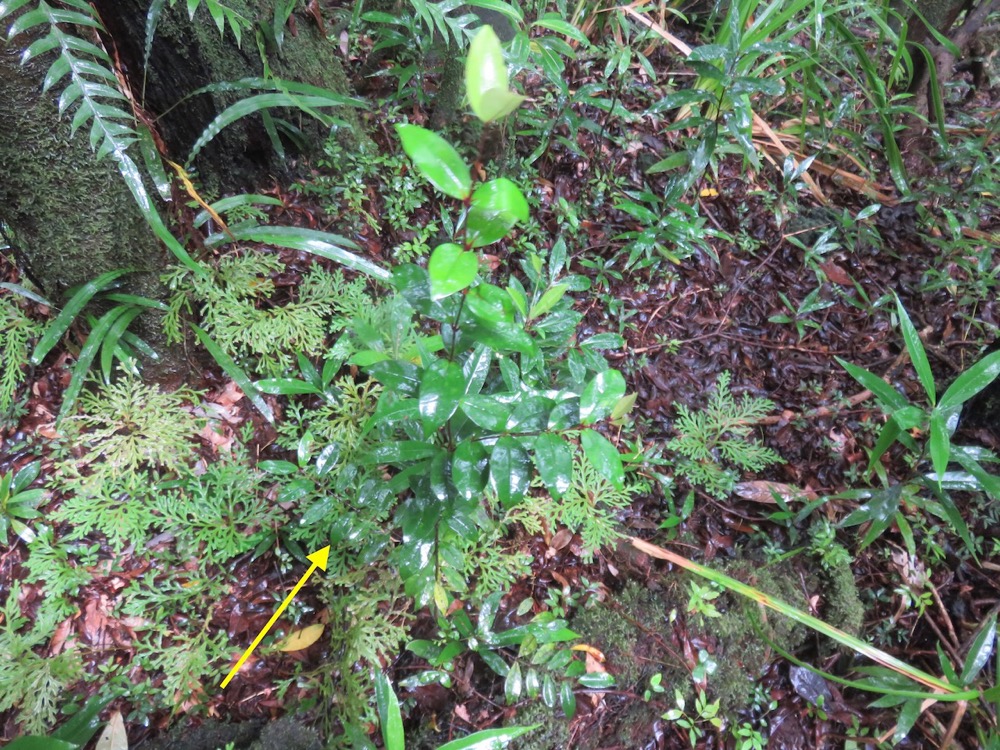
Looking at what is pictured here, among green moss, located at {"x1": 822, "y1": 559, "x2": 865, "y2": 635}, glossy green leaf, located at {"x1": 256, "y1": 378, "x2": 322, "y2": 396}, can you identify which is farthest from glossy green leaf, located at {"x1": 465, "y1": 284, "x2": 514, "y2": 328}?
green moss, located at {"x1": 822, "y1": 559, "x2": 865, "y2": 635}

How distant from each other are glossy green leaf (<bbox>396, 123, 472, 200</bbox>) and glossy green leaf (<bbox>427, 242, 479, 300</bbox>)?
0.27ft

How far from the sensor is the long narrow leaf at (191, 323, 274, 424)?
67.8 inches

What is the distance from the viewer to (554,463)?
1.05 meters

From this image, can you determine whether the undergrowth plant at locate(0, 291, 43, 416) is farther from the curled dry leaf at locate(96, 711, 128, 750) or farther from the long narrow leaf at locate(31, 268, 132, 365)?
the curled dry leaf at locate(96, 711, 128, 750)

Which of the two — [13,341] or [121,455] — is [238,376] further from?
[13,341]

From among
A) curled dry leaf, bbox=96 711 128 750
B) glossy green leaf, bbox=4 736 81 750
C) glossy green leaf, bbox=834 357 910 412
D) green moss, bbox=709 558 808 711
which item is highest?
glossy green leaf, bbox=4 736 81 750

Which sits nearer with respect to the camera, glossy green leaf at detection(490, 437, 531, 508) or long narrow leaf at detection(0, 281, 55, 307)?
glossy green leaf at detection(490, 437, 531, 508)

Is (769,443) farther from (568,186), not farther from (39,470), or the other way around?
(39,470)

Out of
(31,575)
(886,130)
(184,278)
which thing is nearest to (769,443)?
(886,130)

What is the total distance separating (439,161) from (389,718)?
111 centimetres

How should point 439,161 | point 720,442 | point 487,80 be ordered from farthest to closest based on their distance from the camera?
point 720,442
point 439,161
point 487,80

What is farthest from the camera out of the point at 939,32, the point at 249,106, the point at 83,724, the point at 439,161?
the point at 939,32

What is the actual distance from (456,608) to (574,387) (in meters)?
0.82

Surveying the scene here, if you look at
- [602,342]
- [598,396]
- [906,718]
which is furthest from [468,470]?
[906,718]
